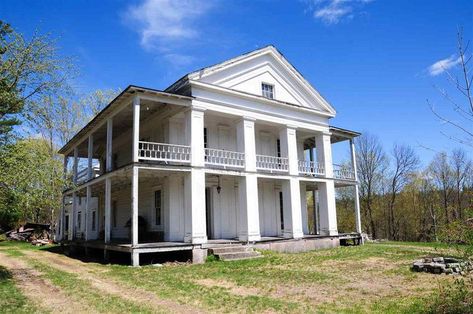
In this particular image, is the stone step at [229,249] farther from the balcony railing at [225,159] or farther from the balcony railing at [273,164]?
the balcony railing at [273,164]

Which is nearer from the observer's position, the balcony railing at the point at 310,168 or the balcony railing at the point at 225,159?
the balcony railing at the point at 225,159

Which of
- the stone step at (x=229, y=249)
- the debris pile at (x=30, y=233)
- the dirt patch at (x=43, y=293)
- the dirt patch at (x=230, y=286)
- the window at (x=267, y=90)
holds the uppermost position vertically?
the window at (x=267, y=90)

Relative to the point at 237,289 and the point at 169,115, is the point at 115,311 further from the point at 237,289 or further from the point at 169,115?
the point at 169,115

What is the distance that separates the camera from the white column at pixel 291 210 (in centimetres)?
1903

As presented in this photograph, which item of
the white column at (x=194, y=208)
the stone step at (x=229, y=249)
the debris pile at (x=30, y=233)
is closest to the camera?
the stone step at (x=229, y=249)

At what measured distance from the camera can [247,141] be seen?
18.1 m

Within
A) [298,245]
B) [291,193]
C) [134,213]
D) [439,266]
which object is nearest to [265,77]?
[291,193]

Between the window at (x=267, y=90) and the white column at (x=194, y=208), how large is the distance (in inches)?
236

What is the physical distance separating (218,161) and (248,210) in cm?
279

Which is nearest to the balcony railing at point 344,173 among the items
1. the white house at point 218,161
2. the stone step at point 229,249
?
the white house at point 218,161

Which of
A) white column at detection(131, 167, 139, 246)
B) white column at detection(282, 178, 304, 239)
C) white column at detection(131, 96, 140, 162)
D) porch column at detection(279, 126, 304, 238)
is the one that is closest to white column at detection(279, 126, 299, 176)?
porch column at detection(279, 126, 304, 238)

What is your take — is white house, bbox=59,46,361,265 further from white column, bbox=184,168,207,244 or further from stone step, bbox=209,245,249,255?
stone step, bbox=209,245,249,255

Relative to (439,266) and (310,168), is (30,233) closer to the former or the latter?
(310,168)

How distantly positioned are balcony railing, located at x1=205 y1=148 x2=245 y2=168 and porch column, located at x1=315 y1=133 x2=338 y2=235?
5.59 metres
